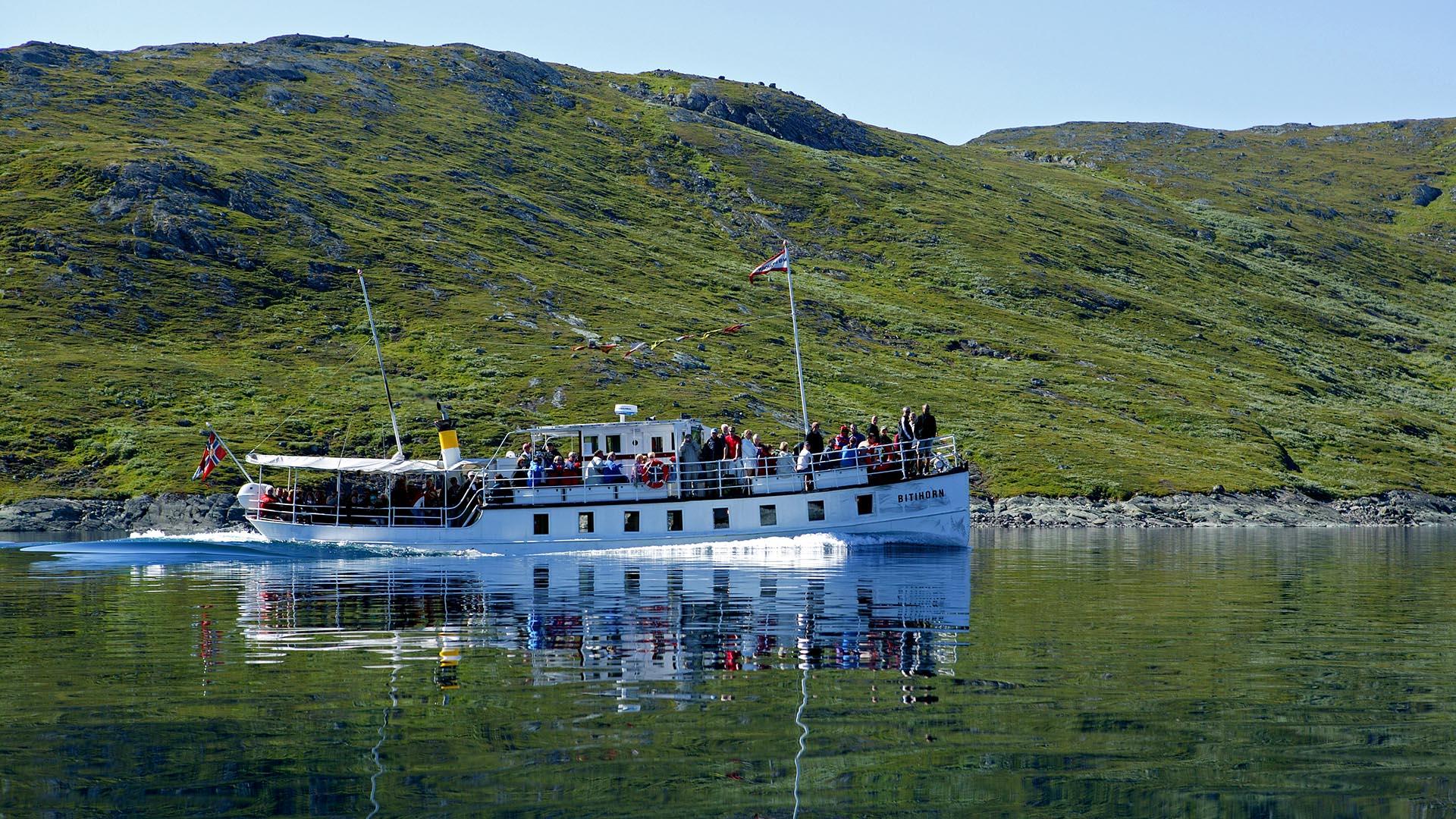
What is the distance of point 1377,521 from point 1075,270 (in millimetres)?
106134

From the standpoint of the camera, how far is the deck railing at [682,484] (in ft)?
151

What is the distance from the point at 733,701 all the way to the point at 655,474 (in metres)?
32.8

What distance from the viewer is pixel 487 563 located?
44.2 metres

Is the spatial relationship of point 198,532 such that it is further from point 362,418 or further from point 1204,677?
point 1204,677

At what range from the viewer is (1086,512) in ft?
308

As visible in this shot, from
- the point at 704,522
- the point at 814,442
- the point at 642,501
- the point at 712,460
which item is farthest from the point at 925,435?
the point at 642,501

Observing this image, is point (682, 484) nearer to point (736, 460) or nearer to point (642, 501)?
point (642, 501)

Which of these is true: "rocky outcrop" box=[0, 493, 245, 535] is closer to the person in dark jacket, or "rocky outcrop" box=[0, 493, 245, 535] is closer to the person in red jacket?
the person in dark jacket

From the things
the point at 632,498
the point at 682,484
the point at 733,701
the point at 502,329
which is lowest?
the point at 733,701

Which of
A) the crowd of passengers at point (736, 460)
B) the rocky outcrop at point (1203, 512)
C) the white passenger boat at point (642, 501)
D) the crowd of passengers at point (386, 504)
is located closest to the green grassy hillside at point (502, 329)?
the rocky outcrop at point (1203, 512)

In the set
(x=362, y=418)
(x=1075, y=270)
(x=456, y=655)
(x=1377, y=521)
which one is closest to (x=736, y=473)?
(x=456, y=655)

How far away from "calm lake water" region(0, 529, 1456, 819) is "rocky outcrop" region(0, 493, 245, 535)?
51545 millimetres

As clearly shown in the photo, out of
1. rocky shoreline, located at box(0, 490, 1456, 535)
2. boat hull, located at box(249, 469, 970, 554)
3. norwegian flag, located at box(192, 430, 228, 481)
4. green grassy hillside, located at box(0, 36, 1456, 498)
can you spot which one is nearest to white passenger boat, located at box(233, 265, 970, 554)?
boat hull, located at box(249, 469, 970, 554)

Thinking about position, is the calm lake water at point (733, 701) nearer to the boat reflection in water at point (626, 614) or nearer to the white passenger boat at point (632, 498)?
the boat reflection in water at point (626, 614)
